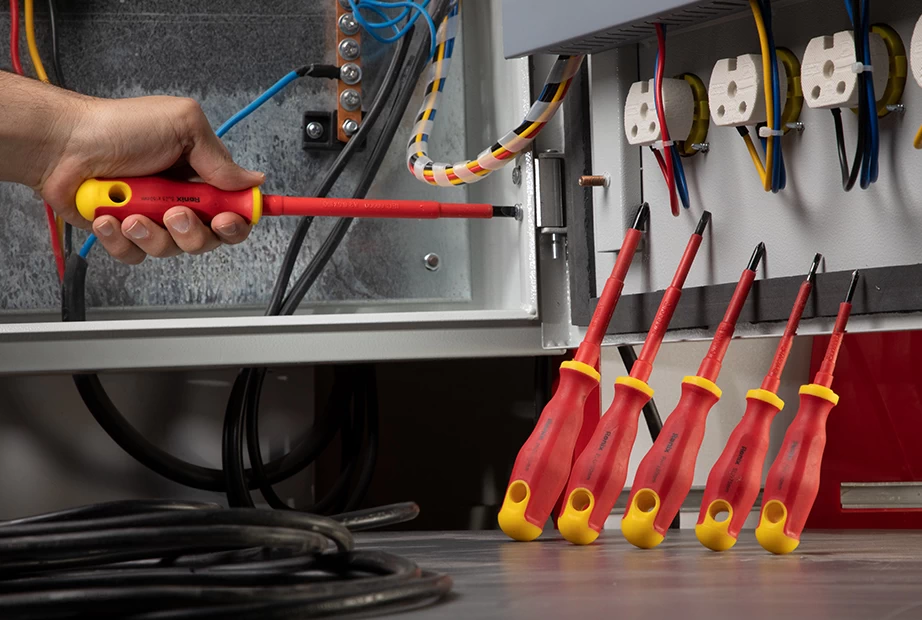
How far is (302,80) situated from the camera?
4.04ft

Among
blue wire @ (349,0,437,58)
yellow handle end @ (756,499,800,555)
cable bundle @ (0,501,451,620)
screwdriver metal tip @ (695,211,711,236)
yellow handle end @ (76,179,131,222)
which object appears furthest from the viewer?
blue wire @ (349,0,437,58)

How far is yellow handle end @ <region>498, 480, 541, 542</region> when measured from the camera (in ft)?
2.44

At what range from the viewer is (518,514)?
748 mm

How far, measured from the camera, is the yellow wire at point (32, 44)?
1158 mm

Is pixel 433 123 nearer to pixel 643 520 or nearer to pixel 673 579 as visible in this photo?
pixel 643 520

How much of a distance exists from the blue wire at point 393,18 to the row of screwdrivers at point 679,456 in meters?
0.51

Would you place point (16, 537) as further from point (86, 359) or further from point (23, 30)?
point (23, 30)

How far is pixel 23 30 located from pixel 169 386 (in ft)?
1.57

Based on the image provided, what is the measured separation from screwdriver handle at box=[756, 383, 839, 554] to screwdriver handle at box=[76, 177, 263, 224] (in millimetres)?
505

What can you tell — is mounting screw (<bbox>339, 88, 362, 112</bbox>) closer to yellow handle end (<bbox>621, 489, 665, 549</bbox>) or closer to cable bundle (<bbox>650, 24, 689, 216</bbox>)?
cable bundle (<bbox>650, 24, 689, 216</bbox>)

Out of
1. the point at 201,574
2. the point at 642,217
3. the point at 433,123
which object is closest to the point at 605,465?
the point at 642,217

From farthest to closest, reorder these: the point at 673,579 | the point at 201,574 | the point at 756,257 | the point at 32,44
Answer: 1. the point at 32,44
2. the point at 756,257
3. the point at 673,579
4. the point at 201,574

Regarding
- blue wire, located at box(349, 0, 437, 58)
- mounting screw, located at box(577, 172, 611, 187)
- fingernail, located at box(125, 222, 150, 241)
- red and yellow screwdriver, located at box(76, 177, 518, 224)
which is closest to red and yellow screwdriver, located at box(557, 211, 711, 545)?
mounting screw, located at box(577, 172, 611, 187)

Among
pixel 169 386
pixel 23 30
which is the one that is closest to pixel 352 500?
pixel 169 386
